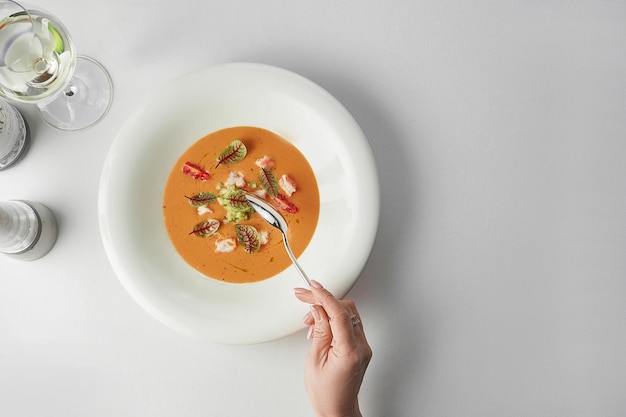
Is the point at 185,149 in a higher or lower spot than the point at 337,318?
higher

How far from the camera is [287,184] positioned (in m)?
1.02

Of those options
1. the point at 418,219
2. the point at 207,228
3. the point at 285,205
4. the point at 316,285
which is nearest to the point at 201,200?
the point at 207,228

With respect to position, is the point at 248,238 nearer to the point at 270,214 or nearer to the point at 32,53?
the point at 270,214

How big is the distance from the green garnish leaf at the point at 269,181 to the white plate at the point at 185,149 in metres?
0.07

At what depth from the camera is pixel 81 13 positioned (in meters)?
1.10

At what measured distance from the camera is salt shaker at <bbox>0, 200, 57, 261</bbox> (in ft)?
3.21

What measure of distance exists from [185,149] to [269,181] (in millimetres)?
171

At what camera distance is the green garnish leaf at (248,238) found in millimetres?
1007

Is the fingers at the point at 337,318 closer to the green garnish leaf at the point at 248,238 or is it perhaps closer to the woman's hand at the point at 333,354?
the woman's hand at the point at 333,354

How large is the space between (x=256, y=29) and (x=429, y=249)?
1.78 feet

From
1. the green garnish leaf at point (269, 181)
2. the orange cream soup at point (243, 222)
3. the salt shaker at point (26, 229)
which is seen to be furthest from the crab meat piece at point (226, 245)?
the salt shaker at point (26, 229)

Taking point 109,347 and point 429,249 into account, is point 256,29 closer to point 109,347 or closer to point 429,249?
point 429,249

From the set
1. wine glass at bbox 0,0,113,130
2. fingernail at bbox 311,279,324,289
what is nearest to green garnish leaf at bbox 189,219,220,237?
fingernail at bbox 311,279,324,289

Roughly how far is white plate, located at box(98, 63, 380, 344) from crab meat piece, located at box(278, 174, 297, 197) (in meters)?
0.05
